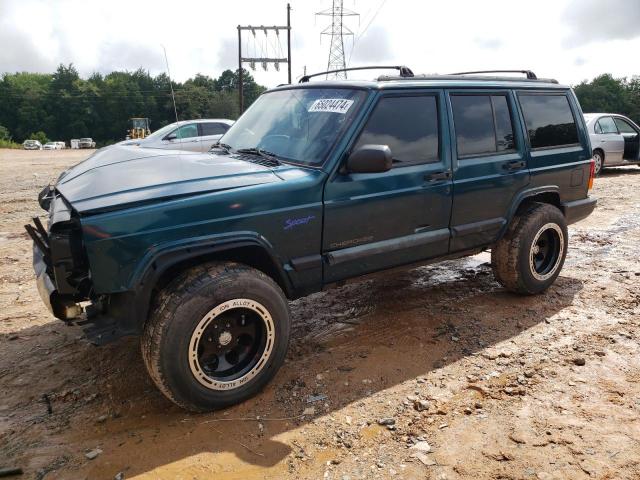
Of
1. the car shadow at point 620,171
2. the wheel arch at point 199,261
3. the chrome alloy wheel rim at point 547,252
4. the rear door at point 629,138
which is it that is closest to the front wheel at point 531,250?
the chrome alloy wheel rim at point 547,252

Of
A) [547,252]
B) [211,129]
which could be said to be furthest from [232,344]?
[211,129]

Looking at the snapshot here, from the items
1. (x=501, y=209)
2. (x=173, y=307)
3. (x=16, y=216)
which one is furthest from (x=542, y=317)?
(x=16, y=216)

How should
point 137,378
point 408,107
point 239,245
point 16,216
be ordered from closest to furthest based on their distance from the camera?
point 239,245, point 137,378, point 408,107, point 16,216

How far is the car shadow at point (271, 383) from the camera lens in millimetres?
2674

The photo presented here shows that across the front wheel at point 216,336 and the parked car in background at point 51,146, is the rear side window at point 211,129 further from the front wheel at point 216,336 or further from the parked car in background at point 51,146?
the parked car in background at point 51,146

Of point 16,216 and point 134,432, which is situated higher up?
point 16,216

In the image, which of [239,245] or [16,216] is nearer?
[239,245]

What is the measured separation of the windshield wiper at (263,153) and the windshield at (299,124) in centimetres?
2

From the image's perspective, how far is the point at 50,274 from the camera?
296cm

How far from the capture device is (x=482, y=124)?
4117 millimetres

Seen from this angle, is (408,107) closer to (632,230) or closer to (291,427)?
(291,427)

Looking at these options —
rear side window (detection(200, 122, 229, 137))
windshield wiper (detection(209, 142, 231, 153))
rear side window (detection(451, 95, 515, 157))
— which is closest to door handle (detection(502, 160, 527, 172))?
rear side window (detection(451, 95, 515, 157))

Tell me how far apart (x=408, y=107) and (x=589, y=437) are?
97.3 inches

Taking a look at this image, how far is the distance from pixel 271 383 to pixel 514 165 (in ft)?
9.12
